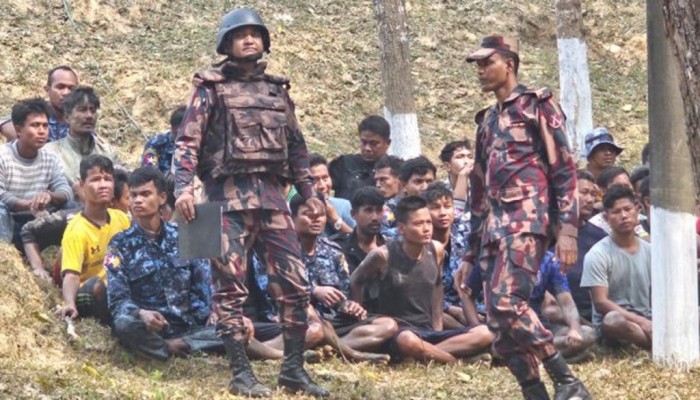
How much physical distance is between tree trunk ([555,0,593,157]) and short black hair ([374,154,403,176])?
6.07 metres

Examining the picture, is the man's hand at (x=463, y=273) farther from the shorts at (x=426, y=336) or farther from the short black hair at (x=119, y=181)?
the short black hair at (x=119, y=181)

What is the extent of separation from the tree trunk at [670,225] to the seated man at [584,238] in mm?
992

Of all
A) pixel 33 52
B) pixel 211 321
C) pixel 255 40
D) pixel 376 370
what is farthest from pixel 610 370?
pixel 33 52

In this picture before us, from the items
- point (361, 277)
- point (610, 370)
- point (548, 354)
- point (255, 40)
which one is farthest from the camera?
point (361, 277)

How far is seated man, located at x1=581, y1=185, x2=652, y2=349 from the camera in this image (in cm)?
974

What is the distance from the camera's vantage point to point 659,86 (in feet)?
30.3

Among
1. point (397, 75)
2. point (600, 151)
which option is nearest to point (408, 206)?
point (600, 151)

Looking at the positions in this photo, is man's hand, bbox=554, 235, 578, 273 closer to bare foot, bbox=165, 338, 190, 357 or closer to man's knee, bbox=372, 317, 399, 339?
man's knee, bbox=372, 317, 399, 339

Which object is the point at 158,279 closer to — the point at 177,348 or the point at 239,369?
the point at 177,348

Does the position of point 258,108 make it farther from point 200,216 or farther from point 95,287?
point 95,287

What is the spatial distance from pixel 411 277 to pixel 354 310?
1.65ft

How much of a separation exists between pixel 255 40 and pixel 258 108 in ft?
1.32

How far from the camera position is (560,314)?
9.78m

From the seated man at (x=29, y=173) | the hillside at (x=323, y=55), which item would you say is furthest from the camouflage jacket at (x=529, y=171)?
the hillside at (x=323, y=55)
